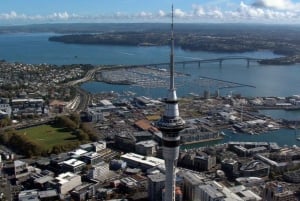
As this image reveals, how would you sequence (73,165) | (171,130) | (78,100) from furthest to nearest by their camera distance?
1. (78,100)
2. (73,165)
3. (171,130)

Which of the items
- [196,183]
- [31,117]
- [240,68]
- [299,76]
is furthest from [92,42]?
[196,183]

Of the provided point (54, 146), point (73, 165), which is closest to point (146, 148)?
point (73, 165)

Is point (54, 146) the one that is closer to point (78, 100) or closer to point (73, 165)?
point (73, 165)

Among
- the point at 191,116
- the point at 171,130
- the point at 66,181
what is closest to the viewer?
the point at 171,130

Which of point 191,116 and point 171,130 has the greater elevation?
point 171,130

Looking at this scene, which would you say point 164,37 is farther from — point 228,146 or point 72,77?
point 228,146

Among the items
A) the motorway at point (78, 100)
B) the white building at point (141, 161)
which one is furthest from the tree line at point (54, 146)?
the motorway at point (78, 100)

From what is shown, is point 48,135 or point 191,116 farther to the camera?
point 191,116

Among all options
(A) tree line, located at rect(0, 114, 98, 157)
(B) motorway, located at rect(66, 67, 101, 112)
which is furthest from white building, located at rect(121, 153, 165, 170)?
(B) motorway, located at rect(66, 67, 101, 112)

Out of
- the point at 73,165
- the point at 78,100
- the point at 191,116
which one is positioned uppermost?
the point at 73,165
